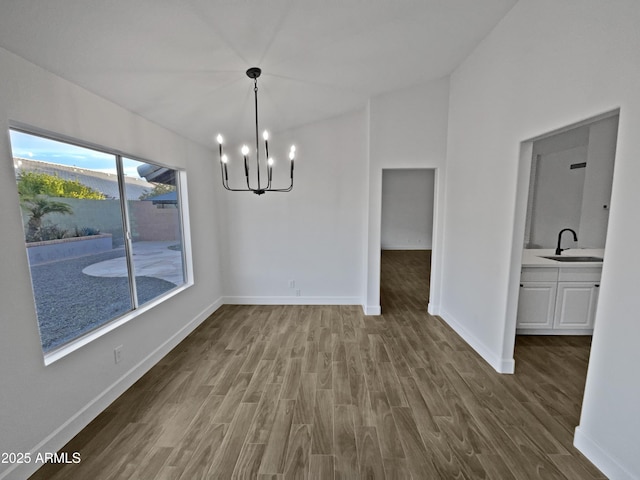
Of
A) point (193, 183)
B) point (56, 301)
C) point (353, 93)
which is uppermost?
point (353, 93)

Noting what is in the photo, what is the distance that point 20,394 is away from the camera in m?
1.51

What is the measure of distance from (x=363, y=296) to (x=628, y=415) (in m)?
2.91

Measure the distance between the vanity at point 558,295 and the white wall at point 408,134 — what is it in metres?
1.22

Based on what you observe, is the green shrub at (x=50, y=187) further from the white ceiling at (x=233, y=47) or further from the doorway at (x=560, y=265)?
the doorway at (x=560, y=265)

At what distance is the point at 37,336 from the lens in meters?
1.62

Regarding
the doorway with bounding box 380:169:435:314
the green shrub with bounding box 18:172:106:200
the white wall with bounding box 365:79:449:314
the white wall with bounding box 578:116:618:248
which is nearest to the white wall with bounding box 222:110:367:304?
the white wall with bounding box 365:79:449:314

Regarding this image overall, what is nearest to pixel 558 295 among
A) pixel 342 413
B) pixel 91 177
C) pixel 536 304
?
pixel 536 304

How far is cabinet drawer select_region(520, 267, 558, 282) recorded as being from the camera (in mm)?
2802

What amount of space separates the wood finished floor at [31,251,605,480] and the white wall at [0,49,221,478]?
18 centimetres

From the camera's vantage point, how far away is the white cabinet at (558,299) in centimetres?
282

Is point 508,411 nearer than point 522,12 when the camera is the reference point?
Yes

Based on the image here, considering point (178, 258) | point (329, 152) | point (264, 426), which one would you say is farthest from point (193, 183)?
point (264, 426)

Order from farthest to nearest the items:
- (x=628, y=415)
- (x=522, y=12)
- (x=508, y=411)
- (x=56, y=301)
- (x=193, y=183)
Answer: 1. (x=193, y=183)
2. (x=522, y=12)
3. (x=508, y=411)
4. (x=56, y=301)
5. (x=628, y=415)

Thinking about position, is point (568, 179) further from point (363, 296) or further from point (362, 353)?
point (362, 353)
